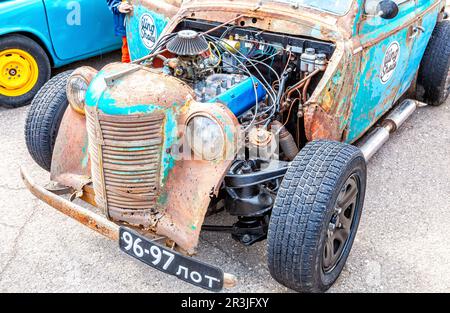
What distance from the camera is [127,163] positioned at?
2709mm

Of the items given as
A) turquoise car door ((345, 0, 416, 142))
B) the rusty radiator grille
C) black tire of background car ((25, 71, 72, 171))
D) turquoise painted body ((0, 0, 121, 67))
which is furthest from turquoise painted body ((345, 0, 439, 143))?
turquoise painted body ((0, 0, 121, 67))

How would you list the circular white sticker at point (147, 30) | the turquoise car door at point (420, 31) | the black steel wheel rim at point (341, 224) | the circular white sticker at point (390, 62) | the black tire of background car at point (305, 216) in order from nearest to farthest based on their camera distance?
1. the black tire of background car at point (305, 216)
2. the black steel wheel rim at point (341, 224)
3. the circular white sticker at point (390, 62)
4. the turquoise car door at point (420, 31)
5. the circular white sticker at point (147, 30)

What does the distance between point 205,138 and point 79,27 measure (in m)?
3.51

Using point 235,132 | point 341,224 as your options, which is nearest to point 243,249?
point 341,224

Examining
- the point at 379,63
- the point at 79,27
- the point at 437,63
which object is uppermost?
the point at 379,63

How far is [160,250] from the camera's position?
2615 millimetres

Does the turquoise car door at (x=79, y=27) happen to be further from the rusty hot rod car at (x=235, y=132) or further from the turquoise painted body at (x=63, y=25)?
the rusty hot rod car at (x=235, y=132)

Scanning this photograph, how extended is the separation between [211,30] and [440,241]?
7.08ft

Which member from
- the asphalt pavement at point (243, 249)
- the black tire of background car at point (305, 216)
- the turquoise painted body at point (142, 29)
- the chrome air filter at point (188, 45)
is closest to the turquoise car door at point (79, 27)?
the turquoise painted body at point (142, 29)

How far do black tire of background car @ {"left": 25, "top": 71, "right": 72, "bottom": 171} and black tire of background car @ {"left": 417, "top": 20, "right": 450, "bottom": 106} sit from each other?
3431 mm

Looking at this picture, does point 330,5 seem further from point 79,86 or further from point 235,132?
point 79,86

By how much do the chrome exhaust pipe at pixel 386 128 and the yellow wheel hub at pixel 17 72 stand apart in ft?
11.4

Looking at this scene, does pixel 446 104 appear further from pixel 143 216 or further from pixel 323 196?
pixel 143 216

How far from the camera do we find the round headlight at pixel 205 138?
268cm
